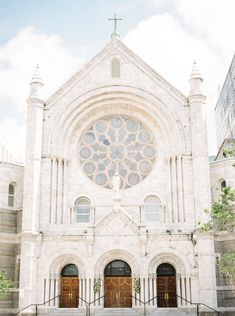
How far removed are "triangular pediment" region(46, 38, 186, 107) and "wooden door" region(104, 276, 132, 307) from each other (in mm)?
11882

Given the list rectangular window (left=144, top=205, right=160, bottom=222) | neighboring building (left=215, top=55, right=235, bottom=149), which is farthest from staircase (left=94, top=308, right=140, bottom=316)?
neighboring building (left=215, top=55, right=235, bottom=149)

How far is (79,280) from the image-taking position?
28.2m

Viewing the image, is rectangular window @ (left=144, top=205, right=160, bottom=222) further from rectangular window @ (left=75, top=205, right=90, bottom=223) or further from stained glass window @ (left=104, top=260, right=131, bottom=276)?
rectangular window @ (left=75, top=205, right=90, bottom=223)

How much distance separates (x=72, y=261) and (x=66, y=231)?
1775mm

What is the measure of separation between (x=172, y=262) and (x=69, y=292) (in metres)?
6.25

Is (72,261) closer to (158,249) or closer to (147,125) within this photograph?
(158,249)

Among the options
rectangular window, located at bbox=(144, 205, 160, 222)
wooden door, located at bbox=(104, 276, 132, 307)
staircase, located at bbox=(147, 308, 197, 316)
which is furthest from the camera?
rectangular window, located at bbox=(144, 205, 160, 222)

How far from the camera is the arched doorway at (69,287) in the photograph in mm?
28297

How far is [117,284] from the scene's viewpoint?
28438mm

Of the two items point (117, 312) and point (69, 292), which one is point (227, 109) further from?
point (117, 312)

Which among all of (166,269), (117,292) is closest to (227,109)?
(166,269)

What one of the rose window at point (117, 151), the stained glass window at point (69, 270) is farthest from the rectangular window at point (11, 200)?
the stained glass window at point (69, 270)

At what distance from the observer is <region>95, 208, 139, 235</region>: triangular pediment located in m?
28.2

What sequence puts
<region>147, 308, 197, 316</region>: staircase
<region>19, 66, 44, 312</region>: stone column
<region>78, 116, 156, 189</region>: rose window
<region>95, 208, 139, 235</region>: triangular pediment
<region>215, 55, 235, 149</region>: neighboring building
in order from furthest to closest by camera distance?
<region>215, 55, 235, 149</region>: neighboring building < <region>78, 116, 156, 189</region>: rose window < <region>95, 208, 139, 235</region>: triangular pediment < <region>19, 66, 44, 312</region>: stone column < <region>147, 308, 197, 316</region>: staircase
